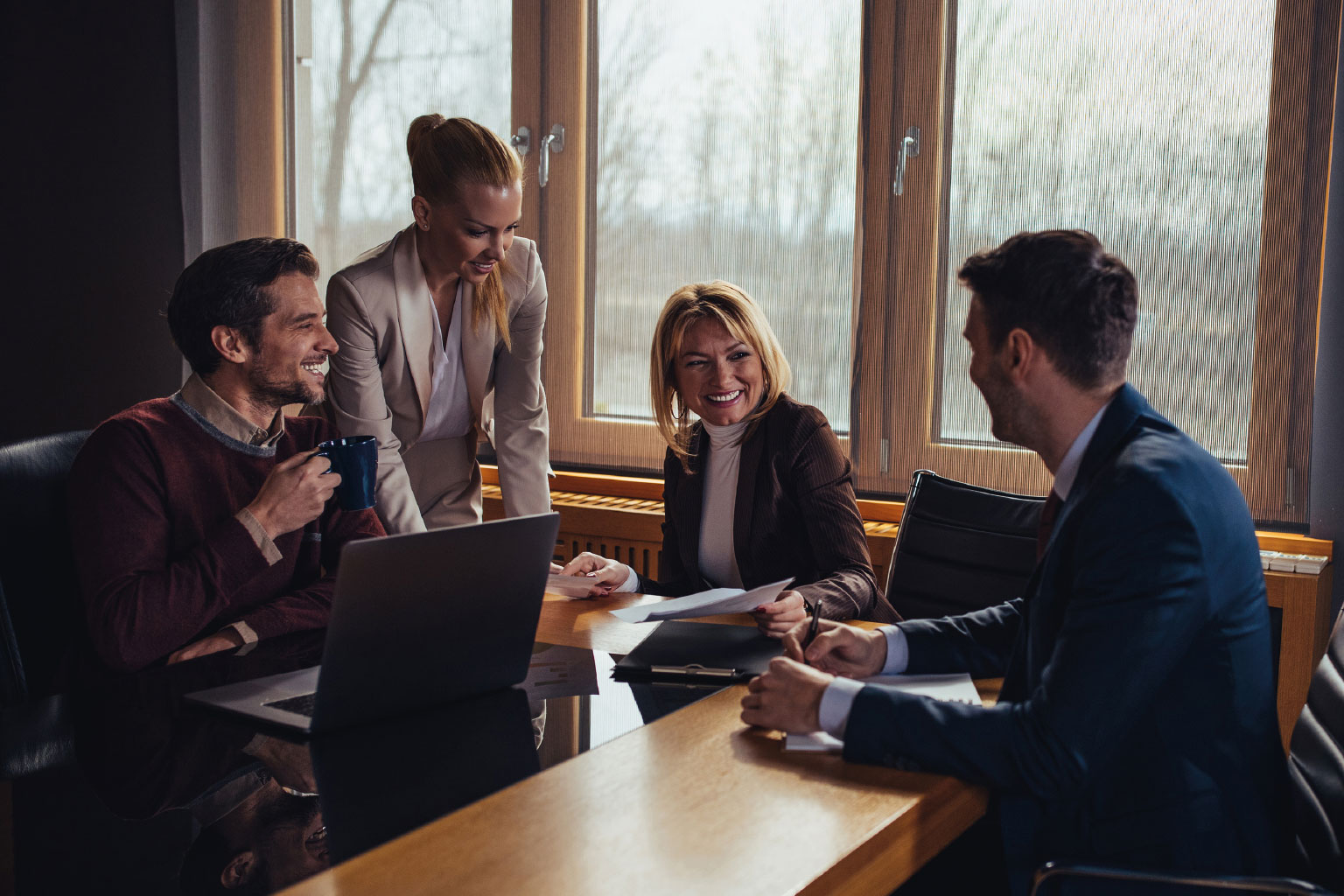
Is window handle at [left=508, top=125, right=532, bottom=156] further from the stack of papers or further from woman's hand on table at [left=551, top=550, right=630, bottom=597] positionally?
the stack of papers

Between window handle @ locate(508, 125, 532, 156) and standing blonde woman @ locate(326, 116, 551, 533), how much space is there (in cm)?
77

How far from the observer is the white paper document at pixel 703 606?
1720 mm

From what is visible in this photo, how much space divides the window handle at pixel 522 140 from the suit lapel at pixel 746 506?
1.50 metres

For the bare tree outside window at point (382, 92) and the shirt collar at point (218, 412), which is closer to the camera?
the shirt collar at point (218, 412)

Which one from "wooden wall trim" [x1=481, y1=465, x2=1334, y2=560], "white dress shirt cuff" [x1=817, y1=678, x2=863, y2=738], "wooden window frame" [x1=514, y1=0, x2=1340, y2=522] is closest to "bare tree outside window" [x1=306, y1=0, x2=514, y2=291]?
"wooden window frame" [x1=514, y1=0, x2=1340, y2=522]

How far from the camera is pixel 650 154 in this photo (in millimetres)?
3309

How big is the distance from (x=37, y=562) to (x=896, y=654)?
1.30 metres

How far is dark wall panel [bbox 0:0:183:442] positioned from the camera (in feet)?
11.3

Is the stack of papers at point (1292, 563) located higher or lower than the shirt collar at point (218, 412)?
lower

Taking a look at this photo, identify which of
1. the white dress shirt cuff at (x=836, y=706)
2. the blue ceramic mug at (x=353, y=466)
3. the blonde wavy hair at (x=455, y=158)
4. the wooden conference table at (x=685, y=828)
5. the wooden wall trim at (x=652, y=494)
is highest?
the blonde wavy hair at (x=455, y=158)

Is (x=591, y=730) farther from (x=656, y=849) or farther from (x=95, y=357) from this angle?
(x=95, y=357)

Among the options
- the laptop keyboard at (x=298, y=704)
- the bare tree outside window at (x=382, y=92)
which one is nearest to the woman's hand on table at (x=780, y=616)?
the laptop keyboard at (x=298, y=704)

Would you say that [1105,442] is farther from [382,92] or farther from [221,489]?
[382,92]

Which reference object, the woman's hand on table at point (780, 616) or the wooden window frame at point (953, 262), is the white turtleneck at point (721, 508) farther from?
the wooden window frame at point (953, 262)
